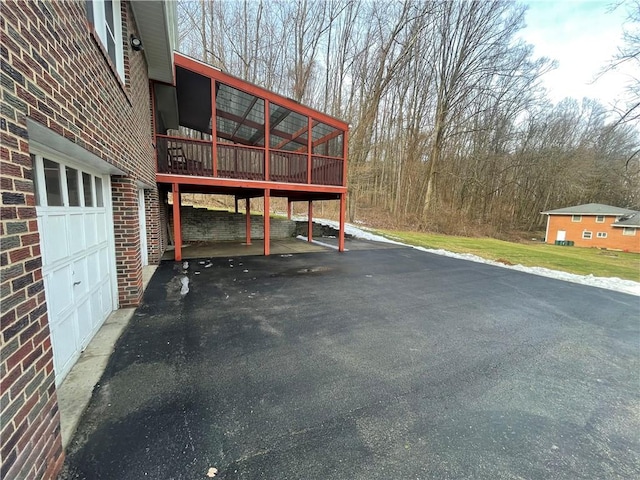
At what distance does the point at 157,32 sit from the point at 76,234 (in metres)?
4.62

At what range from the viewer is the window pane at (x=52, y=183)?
2281mm

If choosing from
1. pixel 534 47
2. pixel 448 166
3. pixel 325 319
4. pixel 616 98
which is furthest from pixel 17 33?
pixel 534 47

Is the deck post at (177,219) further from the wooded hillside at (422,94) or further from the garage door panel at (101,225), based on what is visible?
the wooded hillside at (422,94)

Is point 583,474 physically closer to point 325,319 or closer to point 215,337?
point 325,319

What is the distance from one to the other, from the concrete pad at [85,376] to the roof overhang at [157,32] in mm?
4986

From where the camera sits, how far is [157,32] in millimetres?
5262

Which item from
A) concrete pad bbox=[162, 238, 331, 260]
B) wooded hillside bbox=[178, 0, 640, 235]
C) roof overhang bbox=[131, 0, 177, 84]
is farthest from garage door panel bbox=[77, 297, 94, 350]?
wooded hillside bbox=[178, 0, 640, 235]

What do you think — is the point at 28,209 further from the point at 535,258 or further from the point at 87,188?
the point at 535,258

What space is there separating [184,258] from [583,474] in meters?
8.38

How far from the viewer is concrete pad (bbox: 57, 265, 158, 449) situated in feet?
6.64

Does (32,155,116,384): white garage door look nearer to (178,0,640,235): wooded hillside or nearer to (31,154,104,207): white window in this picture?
(31,154,104,207): white window

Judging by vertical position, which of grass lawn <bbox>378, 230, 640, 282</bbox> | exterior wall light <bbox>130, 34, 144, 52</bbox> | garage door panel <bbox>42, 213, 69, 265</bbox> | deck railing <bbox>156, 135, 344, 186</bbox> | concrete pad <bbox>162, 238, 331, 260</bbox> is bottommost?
grass lawn <bbox>378, 230, 640, 282</bbox>

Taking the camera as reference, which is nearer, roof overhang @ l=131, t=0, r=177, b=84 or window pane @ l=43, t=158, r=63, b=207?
window pane @ l=43, t=158, r=63, b=207

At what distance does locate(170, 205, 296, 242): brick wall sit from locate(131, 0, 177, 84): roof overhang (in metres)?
5.25
